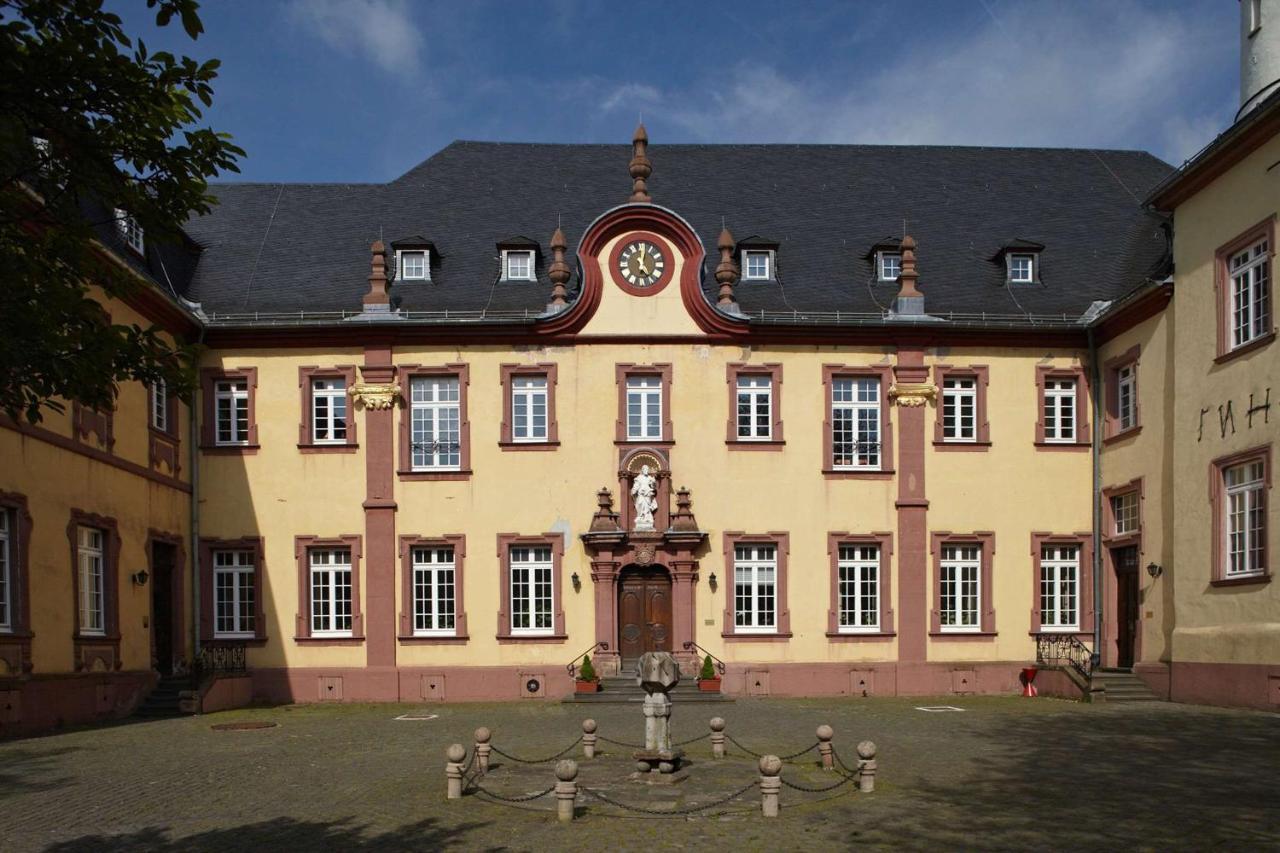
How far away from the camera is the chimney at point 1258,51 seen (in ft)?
76.5

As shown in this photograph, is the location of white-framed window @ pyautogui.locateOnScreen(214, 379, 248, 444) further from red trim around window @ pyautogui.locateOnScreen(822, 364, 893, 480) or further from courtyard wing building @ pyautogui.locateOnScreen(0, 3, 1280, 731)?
red trim around window @ pyautogui.locateOnScreen(822, 364, 893, 480)

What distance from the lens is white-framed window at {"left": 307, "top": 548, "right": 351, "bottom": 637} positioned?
2600 cm

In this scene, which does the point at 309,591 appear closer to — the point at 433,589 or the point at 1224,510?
the point at 433,589

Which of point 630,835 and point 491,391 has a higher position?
point 491,391

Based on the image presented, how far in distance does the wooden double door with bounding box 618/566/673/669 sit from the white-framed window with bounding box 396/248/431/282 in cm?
801

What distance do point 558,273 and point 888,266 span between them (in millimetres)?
7654

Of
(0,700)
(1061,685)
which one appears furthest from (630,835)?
(1061,685)

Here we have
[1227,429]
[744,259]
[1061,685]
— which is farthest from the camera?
[744,259]

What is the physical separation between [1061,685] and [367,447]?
49.2 ft

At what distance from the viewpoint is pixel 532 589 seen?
2600 cm

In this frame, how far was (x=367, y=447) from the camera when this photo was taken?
2602cm

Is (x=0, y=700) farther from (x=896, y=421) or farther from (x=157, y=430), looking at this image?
(x=896, y=421)

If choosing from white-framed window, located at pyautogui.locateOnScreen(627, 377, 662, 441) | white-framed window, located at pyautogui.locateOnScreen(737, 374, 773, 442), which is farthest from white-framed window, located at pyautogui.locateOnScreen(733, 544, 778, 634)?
white-framed window, located at pyautogui.locateOnScreen(627, 377, 662, 441)

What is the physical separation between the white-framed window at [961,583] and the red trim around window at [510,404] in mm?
8778
